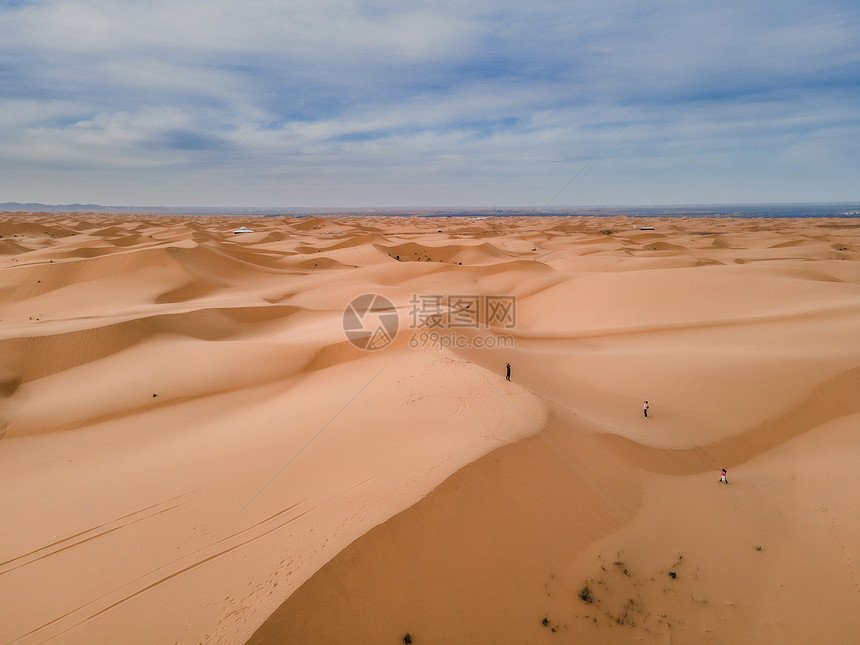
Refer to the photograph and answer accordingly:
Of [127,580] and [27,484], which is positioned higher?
[127,580]

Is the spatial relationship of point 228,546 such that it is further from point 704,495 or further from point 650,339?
point 650,339

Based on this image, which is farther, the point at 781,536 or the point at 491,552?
the point at 781,536

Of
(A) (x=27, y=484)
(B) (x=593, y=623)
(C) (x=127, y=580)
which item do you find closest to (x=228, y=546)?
(C) (x=127, y=580)

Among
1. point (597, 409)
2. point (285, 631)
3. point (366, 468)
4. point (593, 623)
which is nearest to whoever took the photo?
point (285, 631)

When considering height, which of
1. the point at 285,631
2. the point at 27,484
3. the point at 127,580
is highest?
the point at 285,631

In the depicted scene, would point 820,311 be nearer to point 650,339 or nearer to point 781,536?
point 650,339

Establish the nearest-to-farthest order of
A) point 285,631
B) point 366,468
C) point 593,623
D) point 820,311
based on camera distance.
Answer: point 285,631, point 593,623, point 366,468, point 820,311

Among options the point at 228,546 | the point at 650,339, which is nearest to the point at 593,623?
the point at 228,546
